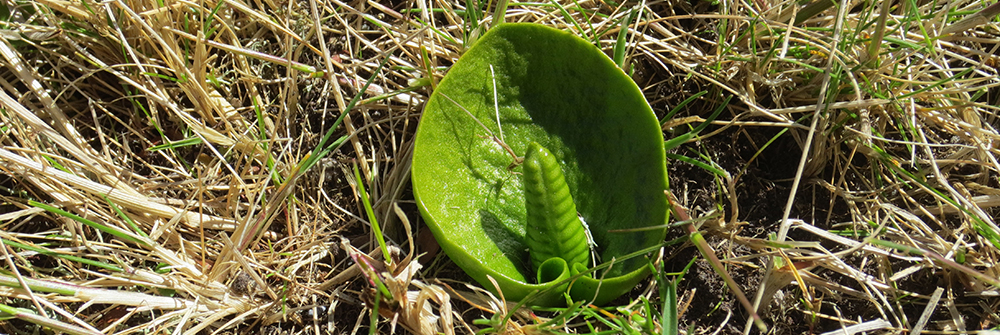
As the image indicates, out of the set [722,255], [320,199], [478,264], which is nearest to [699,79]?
[722,255]

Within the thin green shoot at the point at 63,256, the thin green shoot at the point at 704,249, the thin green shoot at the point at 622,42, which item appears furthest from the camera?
the thin green shoot at the point at 622,42

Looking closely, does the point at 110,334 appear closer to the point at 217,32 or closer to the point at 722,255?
the point at 217,32

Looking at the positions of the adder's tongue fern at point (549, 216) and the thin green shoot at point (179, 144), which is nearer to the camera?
the adder's tongue fern at point (549, 216)

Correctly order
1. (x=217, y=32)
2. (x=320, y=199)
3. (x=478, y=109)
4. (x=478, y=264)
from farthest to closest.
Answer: (x=217, y=32) → (x=320, y=199) → (x=478, y=109) → (x=478, y=264)

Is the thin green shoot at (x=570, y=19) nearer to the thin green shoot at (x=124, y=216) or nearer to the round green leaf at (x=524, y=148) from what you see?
the round green leaf at (x=524, y=148)

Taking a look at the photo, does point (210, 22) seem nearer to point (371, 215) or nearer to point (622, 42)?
point (371, 215)

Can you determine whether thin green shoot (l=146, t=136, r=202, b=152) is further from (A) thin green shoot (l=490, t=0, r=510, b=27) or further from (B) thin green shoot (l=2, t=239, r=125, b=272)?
(A) thin green shoot (l=490, t=0, r=510, b=27)

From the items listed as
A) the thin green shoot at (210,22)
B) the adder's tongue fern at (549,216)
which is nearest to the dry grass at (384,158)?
the thin green shoot at (210,22)
